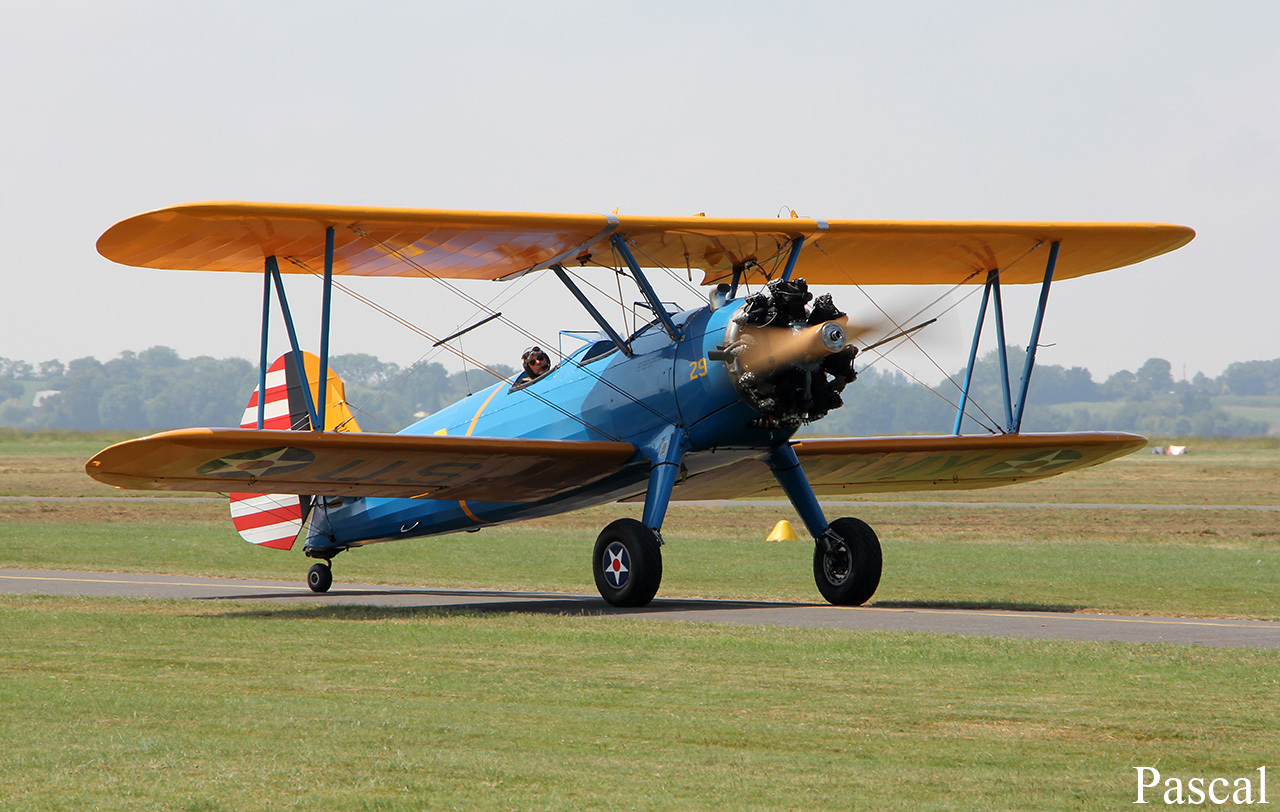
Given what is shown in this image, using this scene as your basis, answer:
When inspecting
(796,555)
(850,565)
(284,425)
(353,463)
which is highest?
(284,425)

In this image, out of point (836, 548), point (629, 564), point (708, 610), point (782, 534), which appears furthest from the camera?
point (782, 534)

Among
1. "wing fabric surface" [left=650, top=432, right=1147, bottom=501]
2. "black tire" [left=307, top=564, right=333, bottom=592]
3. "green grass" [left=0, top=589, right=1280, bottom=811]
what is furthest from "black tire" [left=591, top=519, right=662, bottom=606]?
"black tire" [left=307, top=564, right=333, bottom=592]

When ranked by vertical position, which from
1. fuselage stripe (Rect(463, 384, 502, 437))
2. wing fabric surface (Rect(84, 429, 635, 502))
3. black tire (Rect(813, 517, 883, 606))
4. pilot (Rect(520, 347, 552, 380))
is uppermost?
pilot (Rect(520, 347, 552, 380))

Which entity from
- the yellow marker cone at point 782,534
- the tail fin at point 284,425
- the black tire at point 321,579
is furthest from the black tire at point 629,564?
the yellow marker cone at point 782,534

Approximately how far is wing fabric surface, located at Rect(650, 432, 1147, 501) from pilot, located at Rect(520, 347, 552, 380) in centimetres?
202

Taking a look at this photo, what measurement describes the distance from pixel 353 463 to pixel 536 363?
293 centimetres

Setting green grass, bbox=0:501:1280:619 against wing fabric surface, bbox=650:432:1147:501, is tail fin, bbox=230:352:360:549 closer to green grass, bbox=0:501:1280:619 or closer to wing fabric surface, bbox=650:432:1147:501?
green grass, bbox=0:501:1280:619

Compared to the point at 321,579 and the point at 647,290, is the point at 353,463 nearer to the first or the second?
the point at 647,290

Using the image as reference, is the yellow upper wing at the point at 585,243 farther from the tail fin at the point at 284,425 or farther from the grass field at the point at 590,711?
the tail fin at the point at 284,425

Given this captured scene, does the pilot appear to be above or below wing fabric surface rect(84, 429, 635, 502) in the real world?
above

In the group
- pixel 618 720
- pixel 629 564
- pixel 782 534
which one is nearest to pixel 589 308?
pixel 629 564

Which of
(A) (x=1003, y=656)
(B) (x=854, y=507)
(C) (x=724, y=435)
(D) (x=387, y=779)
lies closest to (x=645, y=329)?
(C) (x=724, y=435)

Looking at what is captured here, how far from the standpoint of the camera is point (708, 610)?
518 inches

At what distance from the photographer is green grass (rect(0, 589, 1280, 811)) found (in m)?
5.58
